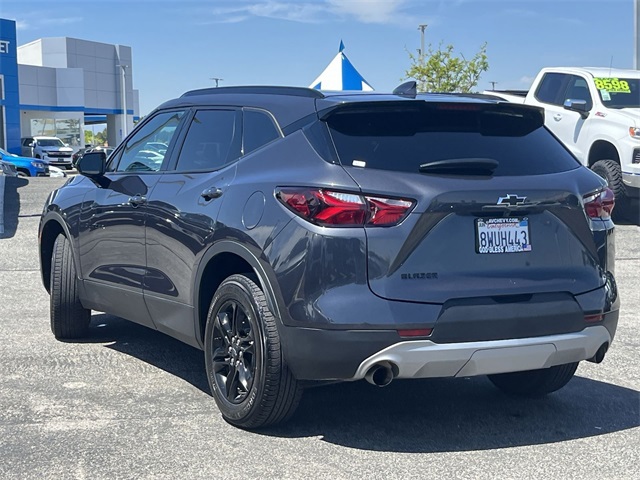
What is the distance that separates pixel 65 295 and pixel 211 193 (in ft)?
7.47

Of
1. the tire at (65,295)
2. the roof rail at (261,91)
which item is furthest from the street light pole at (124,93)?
the roof rail at (261,91)

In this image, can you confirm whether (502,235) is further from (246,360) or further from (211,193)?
(211,193)

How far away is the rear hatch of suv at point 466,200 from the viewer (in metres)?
4.13

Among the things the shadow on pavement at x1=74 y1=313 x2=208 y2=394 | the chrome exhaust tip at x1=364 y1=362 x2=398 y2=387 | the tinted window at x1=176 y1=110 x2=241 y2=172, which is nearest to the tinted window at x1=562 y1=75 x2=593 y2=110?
the shadow on pavement at x1=74 y1=313 x2=208 y2=394

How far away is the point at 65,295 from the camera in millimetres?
6672

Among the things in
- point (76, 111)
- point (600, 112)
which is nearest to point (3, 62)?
point (76, 111)

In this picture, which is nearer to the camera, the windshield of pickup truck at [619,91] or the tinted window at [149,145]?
the tinted window at [149,145]

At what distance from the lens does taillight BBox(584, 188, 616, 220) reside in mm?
4625

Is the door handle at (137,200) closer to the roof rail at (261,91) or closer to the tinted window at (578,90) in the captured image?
the roof rail at (261,91)

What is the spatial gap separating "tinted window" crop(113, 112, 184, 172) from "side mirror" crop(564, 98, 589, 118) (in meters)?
8.82

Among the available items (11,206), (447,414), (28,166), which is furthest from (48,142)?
(447,414)

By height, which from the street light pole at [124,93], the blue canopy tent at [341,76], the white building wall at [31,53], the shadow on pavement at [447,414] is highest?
the white building wall at [31,53]

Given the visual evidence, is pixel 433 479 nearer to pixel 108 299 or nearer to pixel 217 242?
pixel 217 242

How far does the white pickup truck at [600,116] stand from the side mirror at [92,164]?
26.3 ft
